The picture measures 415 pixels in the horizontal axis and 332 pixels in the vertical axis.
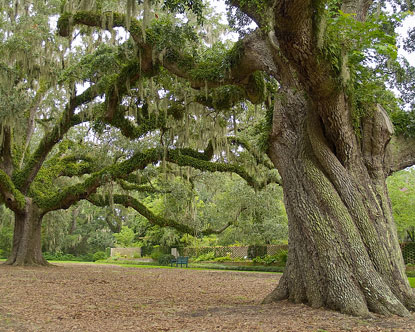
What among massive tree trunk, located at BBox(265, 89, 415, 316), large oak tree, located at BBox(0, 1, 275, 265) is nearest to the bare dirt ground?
massive tree trunk, located at BBox(265, 89, 415, 316)

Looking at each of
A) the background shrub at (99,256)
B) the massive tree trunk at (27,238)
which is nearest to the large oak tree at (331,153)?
the massive tree trunk at (27,238)

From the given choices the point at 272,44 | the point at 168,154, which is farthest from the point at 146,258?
the point at 272,44

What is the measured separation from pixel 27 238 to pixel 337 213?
13.0m

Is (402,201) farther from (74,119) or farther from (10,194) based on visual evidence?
(10,194)

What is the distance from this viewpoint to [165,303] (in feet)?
21.0

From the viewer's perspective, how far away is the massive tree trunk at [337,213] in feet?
15.9

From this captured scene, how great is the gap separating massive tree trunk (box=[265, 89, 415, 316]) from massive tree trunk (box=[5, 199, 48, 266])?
1165 centimetres

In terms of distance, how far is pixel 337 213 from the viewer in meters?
5.18

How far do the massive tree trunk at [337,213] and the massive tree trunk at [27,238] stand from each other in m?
11.6

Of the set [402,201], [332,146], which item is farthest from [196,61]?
[402,201]

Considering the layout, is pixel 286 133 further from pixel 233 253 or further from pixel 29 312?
pixel 233 253

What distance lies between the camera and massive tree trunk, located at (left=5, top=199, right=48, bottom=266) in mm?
14258

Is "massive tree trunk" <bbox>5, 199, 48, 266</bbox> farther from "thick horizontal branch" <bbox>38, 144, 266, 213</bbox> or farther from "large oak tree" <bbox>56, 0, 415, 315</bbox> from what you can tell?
"large oak tree" <bbox>56, 0, 415, 315</bbox>

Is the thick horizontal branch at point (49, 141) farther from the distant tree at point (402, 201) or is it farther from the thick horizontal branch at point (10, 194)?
the distant tree at point (402, 201)
